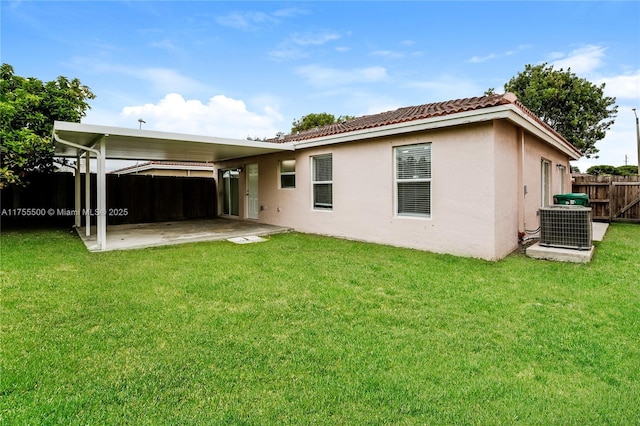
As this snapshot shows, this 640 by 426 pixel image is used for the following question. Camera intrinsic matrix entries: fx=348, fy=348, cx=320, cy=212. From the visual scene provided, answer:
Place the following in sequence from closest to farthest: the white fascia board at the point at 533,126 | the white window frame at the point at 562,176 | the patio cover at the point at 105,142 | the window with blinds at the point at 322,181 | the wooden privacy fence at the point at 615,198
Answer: the white fascia board at the point at 533,126
the patio cover at the point at 105,142
the window with blinds at the point at 322,181
the white window frame at the point at 562,176
the wooden privacy fence at the point at 615,198

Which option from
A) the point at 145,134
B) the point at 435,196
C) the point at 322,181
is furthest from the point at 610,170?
the point at 145,134

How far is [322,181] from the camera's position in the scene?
9.96 metres

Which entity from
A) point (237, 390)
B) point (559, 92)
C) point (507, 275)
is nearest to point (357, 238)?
point (507, 275)

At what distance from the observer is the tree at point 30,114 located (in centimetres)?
892

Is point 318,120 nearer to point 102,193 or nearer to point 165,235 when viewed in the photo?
point 165,235

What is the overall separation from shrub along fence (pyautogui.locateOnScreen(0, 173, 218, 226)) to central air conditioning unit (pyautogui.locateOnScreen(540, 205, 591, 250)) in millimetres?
12634

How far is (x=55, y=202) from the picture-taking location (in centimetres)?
1234

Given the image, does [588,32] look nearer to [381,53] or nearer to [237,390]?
[381,53]

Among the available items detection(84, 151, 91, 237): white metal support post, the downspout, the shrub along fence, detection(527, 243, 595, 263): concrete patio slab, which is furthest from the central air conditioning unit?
the shrub along fence

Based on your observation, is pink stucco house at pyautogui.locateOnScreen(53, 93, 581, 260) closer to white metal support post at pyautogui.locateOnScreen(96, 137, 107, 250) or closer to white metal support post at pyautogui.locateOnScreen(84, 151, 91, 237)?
white metal support post at pyautogui.locateOnScreen(96, 137, 107, 250)

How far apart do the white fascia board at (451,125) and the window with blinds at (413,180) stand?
468 millimetres

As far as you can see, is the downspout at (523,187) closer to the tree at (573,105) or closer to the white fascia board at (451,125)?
the white fascia board at (451,125)

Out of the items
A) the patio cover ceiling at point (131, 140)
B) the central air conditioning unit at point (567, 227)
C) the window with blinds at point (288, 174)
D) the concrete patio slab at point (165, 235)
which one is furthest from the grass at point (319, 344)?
the window with blinds at point (288, 174)

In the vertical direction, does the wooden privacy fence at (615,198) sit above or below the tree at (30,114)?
below
